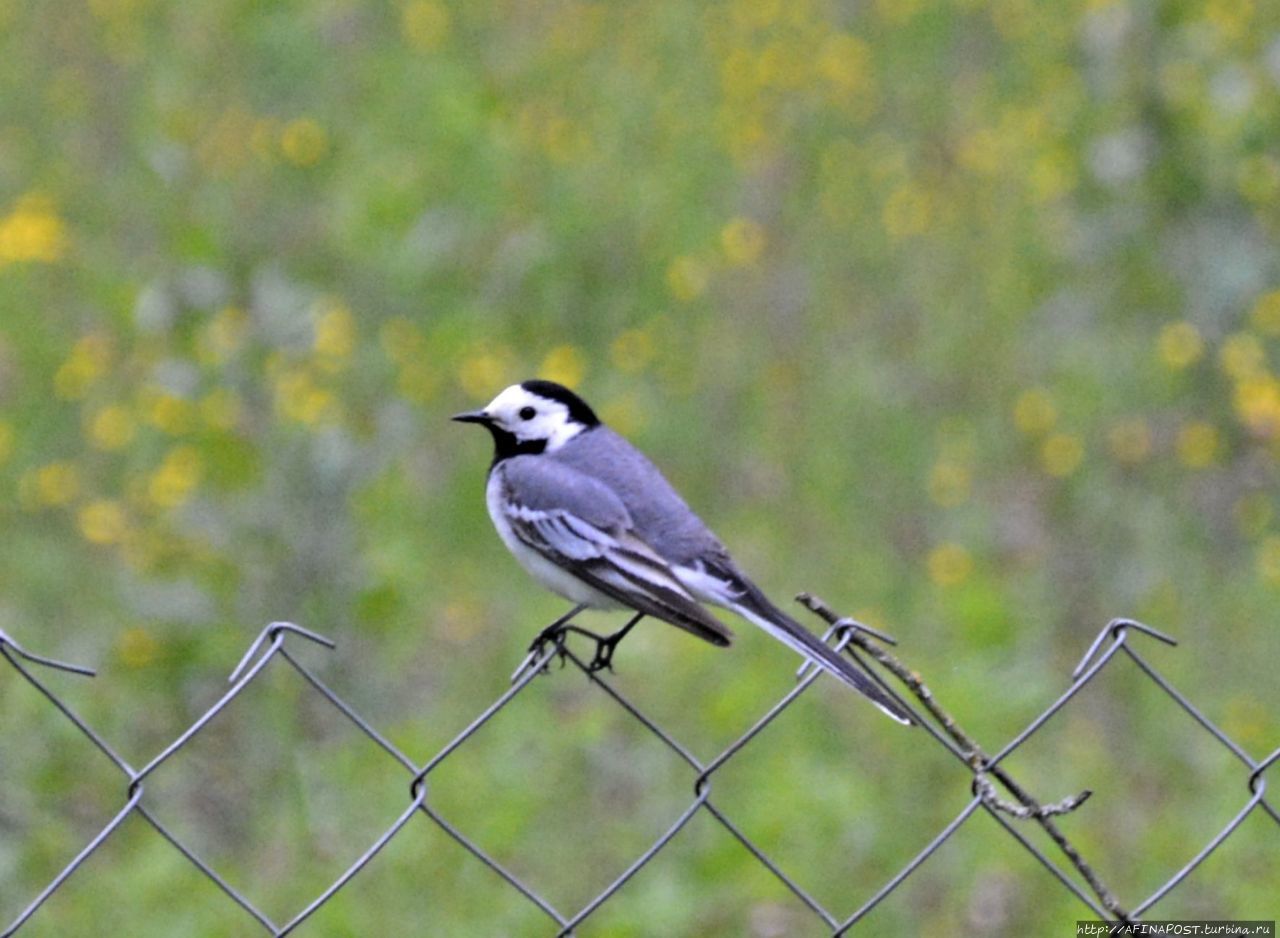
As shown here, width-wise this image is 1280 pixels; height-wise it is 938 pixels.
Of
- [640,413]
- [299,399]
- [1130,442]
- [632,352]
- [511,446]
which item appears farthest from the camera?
[632,352]

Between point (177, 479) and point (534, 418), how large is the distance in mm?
1314

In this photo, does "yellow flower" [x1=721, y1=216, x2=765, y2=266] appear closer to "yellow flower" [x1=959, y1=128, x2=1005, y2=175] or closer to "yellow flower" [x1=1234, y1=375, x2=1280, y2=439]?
"yellow flower" [x1=959, y1=128, x2=1005, y2=175]

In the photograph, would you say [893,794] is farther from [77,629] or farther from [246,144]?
[246,144]

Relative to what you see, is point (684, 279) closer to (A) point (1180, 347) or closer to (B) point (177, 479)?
(A) point (1180, 347)

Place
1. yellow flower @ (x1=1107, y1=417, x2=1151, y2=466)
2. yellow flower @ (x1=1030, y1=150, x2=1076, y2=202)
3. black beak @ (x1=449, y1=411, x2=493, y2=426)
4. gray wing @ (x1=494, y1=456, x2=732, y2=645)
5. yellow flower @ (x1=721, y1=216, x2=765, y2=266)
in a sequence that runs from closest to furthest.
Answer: gray wing @ (x1=494, y1=456, x2=732, y2=645) → black beak @ (x1=449, y1=411, x2=493, y2=426) → yellow flower @ (x1=1107, y1=417, x2=1151, y2=466) → yellow flower @ (x1=1030, y1=150, x2=1076, y2=202) → yellow flower @ (x1=721, y1=216, x2=765, y2=266)

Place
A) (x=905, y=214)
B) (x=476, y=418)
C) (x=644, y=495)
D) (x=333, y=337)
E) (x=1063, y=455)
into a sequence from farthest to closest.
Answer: (x=905, y=214) < (x=1063, y=455) < (x=333, y=337) < (x=476, y=418) < (x=644, y=495)

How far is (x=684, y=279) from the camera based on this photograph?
7.81 metres

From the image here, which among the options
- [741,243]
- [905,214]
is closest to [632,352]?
[741,243]

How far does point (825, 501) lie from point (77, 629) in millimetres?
2611

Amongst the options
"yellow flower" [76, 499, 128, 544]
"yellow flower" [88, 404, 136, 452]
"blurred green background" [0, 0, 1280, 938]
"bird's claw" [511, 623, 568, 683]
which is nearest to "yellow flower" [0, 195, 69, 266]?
"blurred green background" [0, 0, 1280, 938]

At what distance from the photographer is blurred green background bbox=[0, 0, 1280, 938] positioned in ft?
16.2

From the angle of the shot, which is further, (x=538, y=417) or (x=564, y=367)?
(x=564, y=367)

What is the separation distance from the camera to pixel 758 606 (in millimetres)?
A: 4168

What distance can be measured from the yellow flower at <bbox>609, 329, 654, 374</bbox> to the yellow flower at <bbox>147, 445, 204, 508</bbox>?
81.9 inches
